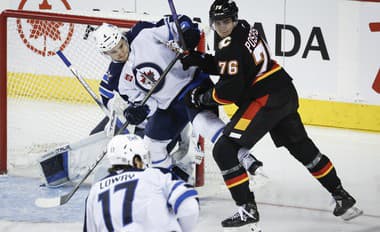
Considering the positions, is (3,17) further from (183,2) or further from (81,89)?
(183,2)

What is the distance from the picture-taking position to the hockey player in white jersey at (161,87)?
17.1 feet

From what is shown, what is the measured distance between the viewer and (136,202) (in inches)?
142

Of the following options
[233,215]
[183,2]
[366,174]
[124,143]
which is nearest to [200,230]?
[233,215]

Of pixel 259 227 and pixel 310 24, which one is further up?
pixel 310 24

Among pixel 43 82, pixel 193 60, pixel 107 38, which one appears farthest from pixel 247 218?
pixel 43 82

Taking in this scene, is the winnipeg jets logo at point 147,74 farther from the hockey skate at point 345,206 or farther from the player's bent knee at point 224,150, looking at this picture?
the hockey skate at point 345,206

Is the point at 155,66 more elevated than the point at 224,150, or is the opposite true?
the point at 155,66

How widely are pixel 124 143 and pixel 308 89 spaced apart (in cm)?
324

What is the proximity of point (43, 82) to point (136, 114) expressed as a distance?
1.73 m

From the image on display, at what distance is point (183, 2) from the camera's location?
7.04m

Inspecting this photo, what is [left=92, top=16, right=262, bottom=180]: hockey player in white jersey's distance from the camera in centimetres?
521

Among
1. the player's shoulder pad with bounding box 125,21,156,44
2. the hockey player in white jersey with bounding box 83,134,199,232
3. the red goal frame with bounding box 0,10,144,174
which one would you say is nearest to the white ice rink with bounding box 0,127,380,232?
the red goal frame with bounding box 0,10,144,174

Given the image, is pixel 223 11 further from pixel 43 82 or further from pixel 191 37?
pixel 43 82

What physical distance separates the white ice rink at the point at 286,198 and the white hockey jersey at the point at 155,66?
64 cm
